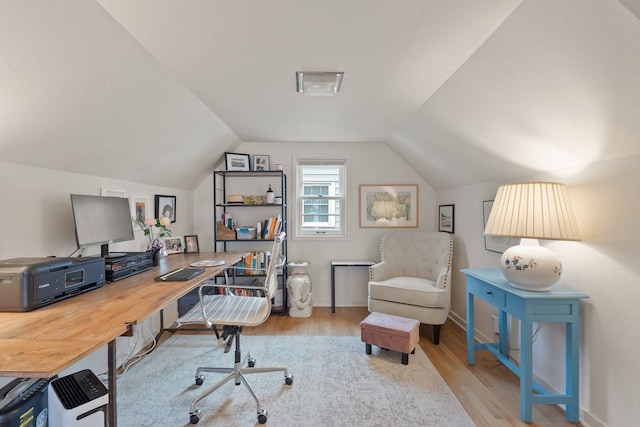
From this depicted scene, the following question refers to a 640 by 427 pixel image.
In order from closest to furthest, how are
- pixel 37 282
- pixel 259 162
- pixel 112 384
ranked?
pixel 112 384 < pixel 37 282 < pixel 259 162

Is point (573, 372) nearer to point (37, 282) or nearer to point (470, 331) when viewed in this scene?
point (470, 331)

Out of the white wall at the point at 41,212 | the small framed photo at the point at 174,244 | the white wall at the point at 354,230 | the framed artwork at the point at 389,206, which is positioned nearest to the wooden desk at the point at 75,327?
the white wall at the point at 41,212

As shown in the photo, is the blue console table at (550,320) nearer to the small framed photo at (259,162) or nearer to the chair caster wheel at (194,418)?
the chair caster wheel at (194,418)

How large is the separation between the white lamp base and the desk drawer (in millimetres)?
123

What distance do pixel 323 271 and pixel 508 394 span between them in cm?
230

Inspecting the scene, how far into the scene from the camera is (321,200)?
→ 3928 millimetres

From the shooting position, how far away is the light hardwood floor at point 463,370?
179cm

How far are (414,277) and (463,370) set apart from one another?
1.19 m

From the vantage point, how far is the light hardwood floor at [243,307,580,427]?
1.79 metres

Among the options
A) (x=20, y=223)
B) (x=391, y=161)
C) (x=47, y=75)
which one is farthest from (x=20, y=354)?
(x=391, y=161)

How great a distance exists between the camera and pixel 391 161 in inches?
151

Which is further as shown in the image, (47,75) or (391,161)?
(391,161)

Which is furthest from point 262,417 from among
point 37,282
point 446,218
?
point 446,218

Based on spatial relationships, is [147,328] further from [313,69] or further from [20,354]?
[313,69]
